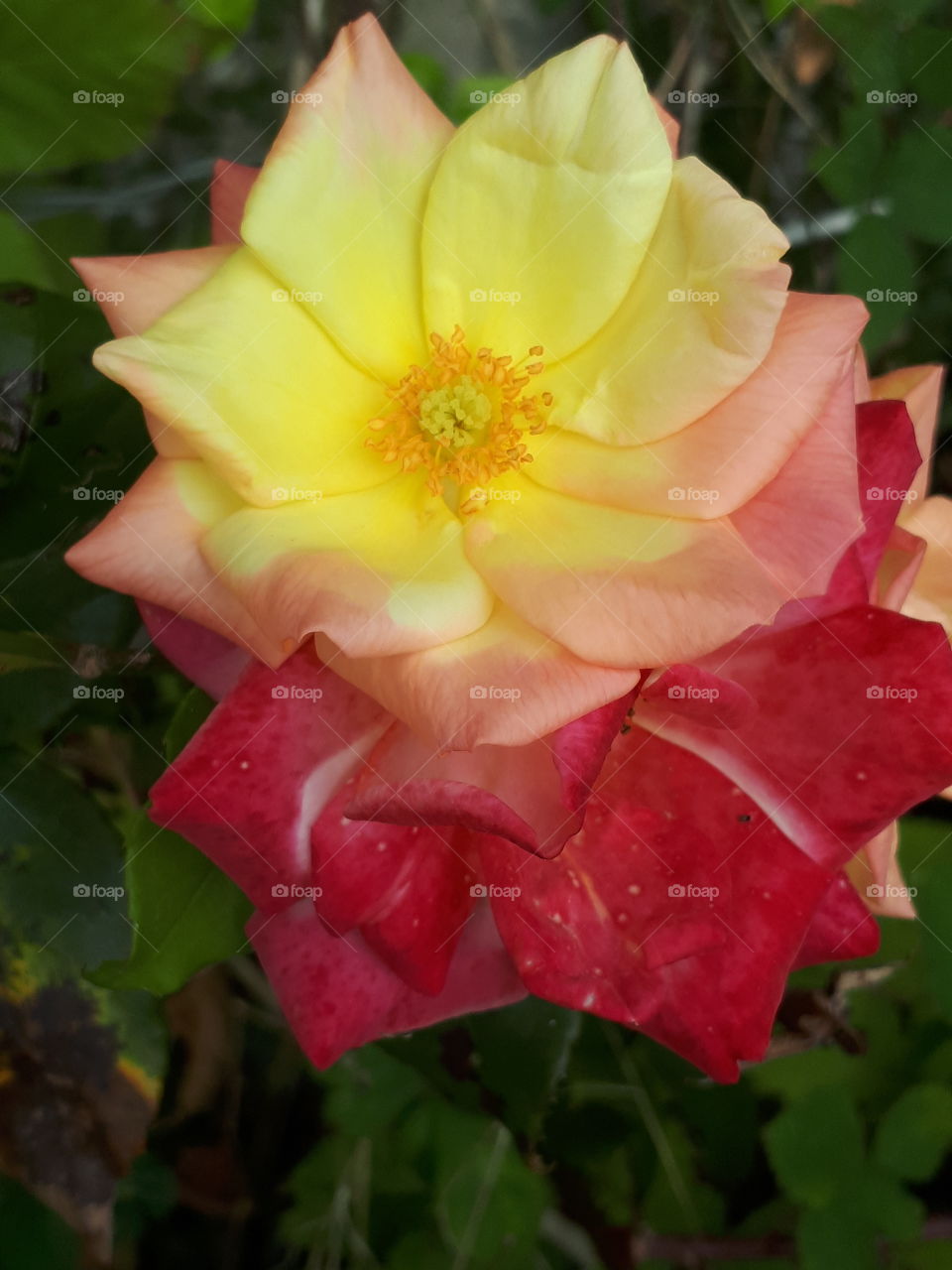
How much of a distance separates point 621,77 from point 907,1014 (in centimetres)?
111

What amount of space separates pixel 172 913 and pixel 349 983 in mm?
140

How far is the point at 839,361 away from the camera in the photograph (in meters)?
0.58

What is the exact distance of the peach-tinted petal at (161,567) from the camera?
0.57 metres

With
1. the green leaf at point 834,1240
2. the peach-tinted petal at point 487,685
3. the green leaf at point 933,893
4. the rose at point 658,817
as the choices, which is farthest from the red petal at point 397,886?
the green leaf at point 834,1240

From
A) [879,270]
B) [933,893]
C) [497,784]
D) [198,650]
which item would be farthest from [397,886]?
[879,270]

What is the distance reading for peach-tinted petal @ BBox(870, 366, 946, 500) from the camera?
0.77 meters

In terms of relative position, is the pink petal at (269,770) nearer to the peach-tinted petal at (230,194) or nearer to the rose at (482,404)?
the rose at (482,404)

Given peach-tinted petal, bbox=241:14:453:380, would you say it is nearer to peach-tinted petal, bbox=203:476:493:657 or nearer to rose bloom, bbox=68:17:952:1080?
rose bloom, bbox=68:17:952:1080

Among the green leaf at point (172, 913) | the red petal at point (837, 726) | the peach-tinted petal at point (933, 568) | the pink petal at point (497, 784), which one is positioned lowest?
the peach-tinted petal at point (933, 568)

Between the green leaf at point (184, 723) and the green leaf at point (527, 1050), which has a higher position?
the green leaf at point (184, 723)

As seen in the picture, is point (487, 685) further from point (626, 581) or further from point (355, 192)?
point (355, 192)

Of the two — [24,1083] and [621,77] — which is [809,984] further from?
[621,77]

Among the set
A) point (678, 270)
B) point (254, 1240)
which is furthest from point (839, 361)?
point (254, 1240)

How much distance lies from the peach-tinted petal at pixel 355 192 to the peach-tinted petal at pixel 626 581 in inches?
7.2
